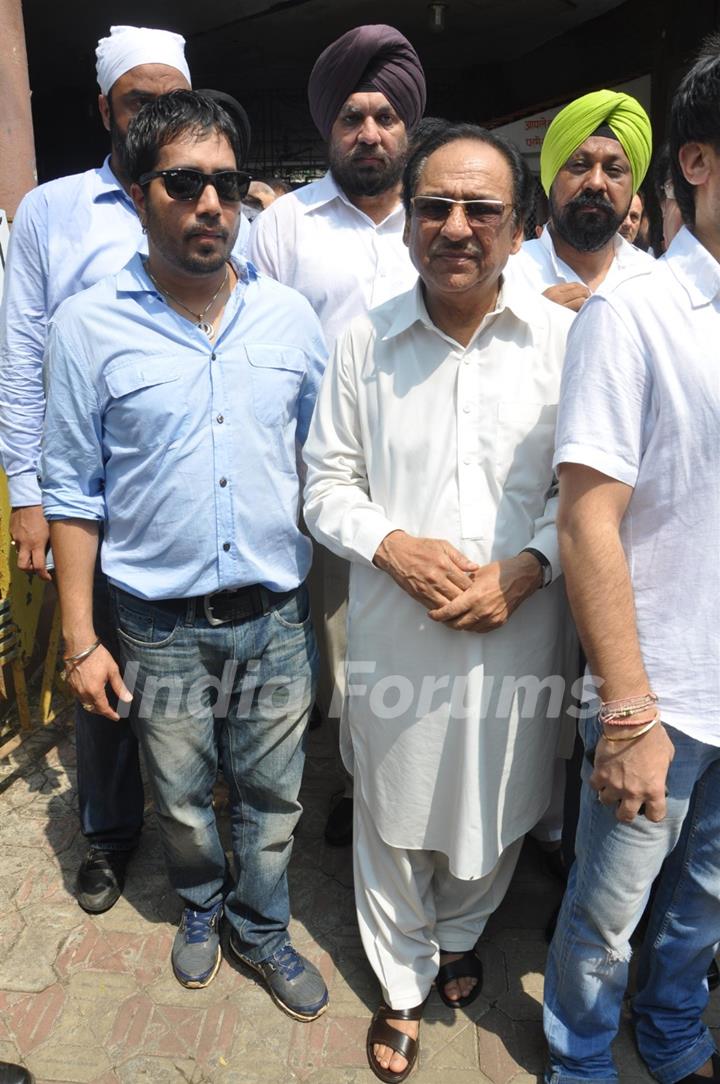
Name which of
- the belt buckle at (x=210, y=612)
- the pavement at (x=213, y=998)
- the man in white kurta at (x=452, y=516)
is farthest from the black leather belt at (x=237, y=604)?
the pavement at (x=213, y=998)

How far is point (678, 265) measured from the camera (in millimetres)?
1659

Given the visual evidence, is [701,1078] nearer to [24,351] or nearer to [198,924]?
[198,924]

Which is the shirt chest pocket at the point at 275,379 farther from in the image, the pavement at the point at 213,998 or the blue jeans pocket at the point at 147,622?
the pavement at the point at 213,998

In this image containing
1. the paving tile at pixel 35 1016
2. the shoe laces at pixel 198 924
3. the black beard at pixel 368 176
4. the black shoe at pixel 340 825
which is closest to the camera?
the paving tile at pixel 35 1016

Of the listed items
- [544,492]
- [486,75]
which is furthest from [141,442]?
[486,75]

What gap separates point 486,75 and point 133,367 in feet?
29.2

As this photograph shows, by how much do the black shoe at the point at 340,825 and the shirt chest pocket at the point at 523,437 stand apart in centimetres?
160

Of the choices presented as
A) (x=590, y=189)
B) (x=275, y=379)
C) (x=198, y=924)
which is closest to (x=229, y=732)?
(x=198, y=924)

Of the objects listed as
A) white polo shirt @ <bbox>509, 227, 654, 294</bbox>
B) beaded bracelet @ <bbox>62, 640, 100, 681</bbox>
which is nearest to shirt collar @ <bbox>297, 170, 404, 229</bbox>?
white polo shirt @ <bbox>509, 227, 654, 294</bbox>

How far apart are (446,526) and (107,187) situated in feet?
5.04

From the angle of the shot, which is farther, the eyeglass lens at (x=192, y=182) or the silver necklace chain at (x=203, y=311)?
the silver necklace chain at (x=203, y=311)

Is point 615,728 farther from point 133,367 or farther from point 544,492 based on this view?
point 133,367

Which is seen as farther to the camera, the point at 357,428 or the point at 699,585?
the point at 357,428

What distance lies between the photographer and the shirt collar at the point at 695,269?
5.29ft
